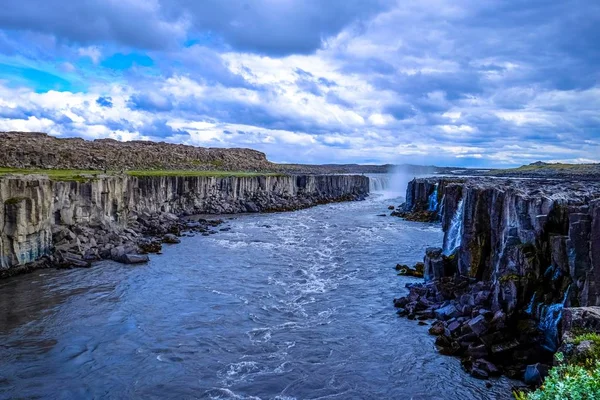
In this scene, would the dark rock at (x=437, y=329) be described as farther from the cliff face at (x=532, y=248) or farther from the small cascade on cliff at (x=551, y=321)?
the small cascade on cliff at (x=551, y=321)

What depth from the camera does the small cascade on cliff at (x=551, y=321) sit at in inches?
751

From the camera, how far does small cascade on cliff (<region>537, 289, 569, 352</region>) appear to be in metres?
19.1

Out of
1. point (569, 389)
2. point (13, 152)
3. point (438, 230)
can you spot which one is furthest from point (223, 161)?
point (569, 389)

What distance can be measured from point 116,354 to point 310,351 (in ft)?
28.4

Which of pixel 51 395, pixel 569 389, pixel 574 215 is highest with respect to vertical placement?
pixel 574 215

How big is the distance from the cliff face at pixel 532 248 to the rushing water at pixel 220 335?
4615 millimetres

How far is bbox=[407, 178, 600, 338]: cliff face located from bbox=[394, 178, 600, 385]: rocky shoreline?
0.13ft

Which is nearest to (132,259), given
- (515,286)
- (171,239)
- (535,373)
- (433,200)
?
(171,239)

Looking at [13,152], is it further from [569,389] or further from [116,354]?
[569,389]

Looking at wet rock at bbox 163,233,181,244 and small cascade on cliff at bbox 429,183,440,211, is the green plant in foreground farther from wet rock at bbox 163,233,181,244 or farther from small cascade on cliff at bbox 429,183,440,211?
small cascade on cliff at bbox 429,183,440,211

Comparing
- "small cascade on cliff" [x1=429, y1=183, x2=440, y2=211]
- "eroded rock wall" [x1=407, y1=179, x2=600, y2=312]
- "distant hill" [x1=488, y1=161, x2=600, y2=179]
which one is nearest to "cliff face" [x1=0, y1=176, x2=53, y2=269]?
"eroded rock wall" [x1=407, y1=179, x2=600, y2=312]

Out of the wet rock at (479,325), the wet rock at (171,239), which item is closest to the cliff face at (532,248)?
the wet rock at (479,325)

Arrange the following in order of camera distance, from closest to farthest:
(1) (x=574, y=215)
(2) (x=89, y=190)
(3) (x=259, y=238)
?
(1) (x=574, y=215) < (2) (x=89, y=190) < (3) (x=259, y=238)

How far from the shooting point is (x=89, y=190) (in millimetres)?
43156
